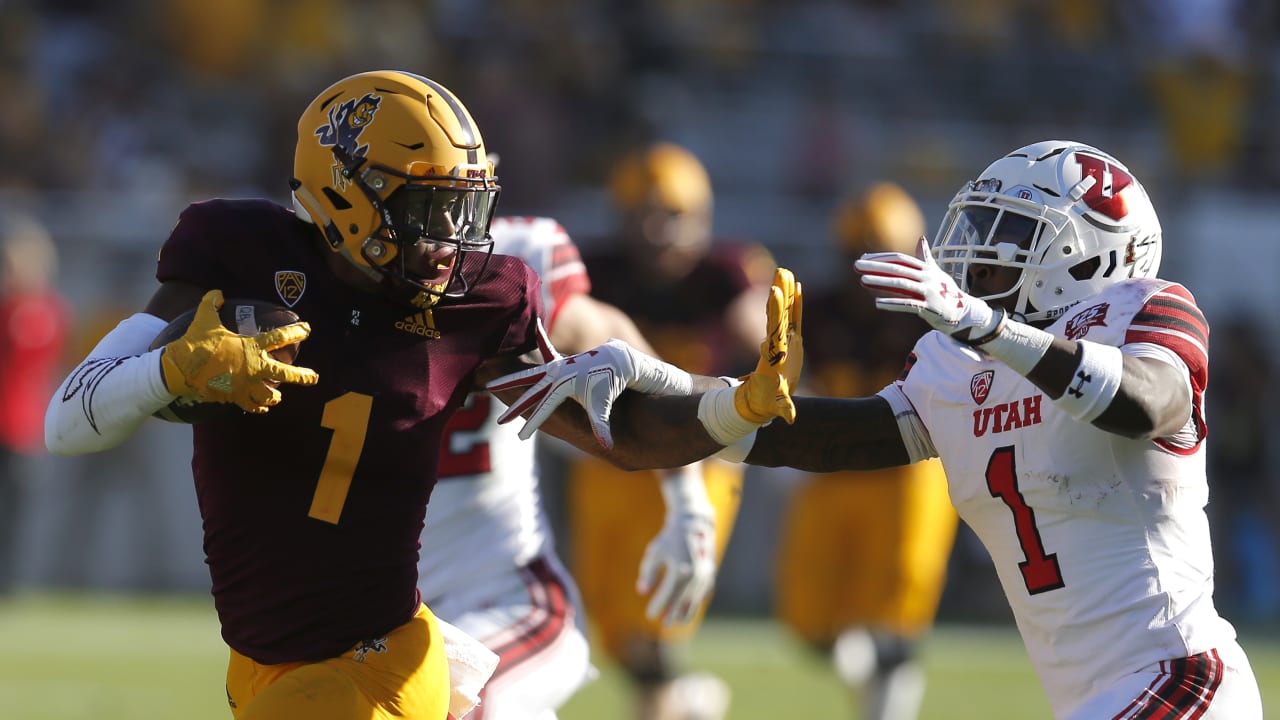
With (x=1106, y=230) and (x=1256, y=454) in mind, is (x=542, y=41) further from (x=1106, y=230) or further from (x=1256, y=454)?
(x=1106, y=230)

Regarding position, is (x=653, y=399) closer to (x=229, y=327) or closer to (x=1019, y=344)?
(x=1019, y=344)

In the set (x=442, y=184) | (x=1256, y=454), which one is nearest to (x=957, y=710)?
(x=1256, y=454)

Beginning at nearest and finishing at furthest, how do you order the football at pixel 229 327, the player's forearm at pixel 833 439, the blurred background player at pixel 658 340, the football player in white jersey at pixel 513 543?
the football at pixel 229 327 → the player's forearm at pixel 833 439 → the football player in white jersey at pixel 513 543 → the blurred background player at pixel 658 340

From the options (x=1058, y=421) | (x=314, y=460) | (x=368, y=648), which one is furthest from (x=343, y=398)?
(x=1058, y=421)

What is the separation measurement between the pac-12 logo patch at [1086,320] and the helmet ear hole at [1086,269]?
0.35 ft

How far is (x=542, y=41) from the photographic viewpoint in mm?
12438

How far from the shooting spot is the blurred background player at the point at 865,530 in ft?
23.2

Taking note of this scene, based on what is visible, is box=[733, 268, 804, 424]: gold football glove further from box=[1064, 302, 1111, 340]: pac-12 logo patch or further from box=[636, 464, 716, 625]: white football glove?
box=[636, 464, 716, 625]: white football glove

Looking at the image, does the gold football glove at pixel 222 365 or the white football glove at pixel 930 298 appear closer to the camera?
the gold football glove at pixel 222 365

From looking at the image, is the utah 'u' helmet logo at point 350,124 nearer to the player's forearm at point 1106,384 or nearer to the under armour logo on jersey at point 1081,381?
the player's forearm at point 1106,384

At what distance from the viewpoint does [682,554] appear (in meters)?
4.64

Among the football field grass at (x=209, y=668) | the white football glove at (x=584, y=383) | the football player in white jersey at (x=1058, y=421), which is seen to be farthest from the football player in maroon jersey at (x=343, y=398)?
the football field grass at (x=209, y=668)

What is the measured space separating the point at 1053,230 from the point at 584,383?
1021mm

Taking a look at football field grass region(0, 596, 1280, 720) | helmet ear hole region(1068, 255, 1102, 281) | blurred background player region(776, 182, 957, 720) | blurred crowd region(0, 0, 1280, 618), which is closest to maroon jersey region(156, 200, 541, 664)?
helmet ear hole region(1068, 255, 1102, 281)
